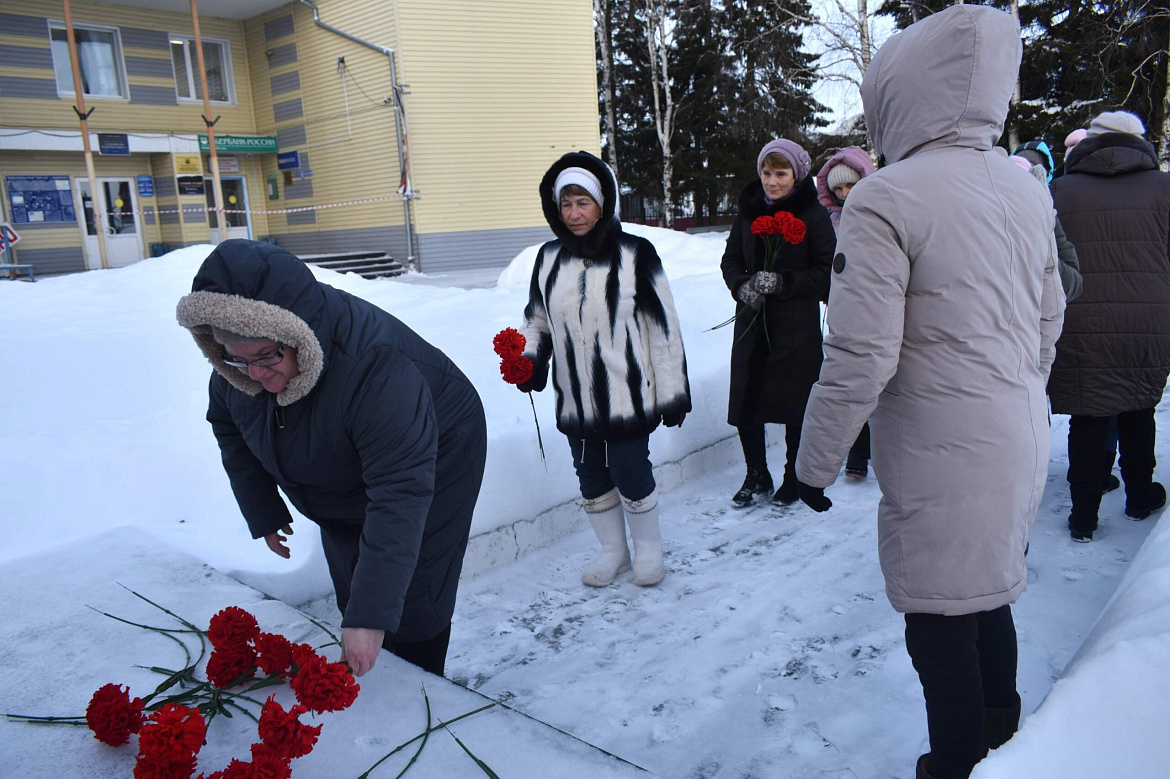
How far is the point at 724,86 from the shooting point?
84.7 feet

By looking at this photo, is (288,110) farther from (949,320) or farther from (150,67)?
(949,320)

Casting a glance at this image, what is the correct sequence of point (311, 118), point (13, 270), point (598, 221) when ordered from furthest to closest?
point (311, 118)
point (13, 270)
point (598, 221)

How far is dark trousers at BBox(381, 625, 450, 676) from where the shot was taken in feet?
8.09

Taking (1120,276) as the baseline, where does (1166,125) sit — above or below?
above

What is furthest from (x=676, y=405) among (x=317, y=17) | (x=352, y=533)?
(x=317, y=17)

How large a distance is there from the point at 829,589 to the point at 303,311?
2586 millimetres

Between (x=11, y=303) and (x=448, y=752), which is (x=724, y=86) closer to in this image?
(x=11, y=303)

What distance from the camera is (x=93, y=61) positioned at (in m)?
19.0

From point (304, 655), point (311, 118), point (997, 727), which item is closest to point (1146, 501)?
point (997, 727)

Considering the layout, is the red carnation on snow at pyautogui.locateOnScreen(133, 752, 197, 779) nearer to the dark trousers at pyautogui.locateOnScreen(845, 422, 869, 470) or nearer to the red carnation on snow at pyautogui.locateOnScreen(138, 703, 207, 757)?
the red carnation on snow at pyautogui.locateOnScreen(138, 703, 207, 757)

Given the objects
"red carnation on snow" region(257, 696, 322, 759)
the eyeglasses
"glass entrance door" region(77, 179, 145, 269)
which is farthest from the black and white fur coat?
"glass entrance door" region(77, 179, 145, 269)

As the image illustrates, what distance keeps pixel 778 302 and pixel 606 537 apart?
162cm

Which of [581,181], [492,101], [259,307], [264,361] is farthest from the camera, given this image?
[492,101]

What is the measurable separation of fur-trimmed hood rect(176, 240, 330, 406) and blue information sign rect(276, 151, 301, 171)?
2005 centimetres
